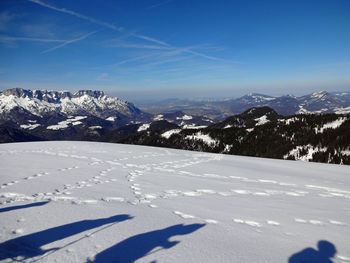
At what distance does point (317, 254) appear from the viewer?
579 centimetres

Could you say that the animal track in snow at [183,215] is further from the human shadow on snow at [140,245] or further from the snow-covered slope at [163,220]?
the human shadow on snow at [140,245]

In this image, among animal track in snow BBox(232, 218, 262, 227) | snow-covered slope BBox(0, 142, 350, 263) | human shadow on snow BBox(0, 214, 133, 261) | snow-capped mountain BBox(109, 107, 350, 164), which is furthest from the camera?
snow-capped mountain BBox(109, 107, 350, 164)

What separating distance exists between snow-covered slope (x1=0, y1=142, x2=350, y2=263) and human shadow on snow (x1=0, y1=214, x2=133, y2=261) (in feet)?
0.07

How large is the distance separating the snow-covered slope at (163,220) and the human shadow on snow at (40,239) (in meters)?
0.02

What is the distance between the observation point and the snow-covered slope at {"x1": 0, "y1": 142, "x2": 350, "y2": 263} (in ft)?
17.9

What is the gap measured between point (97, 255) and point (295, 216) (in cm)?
735

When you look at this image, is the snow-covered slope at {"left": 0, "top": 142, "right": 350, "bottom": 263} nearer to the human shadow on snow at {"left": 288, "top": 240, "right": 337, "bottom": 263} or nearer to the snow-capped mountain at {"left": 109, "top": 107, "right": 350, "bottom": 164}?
the human shadow on snow at {"left": 288, "top": 240, "right": 337, "bottom": 263}

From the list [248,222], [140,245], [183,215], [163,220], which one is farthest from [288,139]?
[140,245]

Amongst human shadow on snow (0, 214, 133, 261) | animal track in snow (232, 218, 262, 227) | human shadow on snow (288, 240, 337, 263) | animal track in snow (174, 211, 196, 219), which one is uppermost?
human shadow on snow (0, 214, 133, 261)

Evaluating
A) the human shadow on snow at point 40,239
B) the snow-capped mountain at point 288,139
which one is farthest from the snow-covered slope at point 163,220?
the snow-capped mountain at point 288,139

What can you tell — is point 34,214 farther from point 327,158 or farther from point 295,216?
point 327,158

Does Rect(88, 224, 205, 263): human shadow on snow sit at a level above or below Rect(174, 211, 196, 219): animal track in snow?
above

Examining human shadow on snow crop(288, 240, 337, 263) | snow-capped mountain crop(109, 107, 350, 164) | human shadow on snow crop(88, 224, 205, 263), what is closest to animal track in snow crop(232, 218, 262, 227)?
human shadow on snow crop(88, 224, 205, 263)

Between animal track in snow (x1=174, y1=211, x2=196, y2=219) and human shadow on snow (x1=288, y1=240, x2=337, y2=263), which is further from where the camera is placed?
animal track in snow (x1=174, y1=211, x2=196, y2=219)
